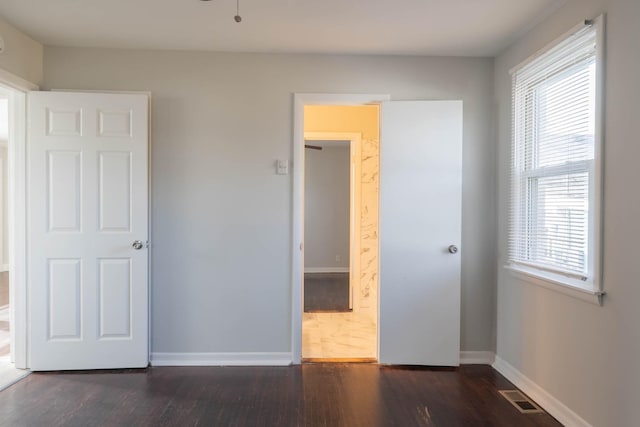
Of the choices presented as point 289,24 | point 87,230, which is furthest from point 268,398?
point 289,24

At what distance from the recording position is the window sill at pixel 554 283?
2047 millimetres

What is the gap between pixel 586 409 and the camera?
2123 millimetres

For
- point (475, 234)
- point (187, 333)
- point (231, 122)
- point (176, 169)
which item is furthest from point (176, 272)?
point (475, 234)

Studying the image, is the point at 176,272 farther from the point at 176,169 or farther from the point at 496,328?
the point at 496,328

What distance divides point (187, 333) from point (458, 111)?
8.95ft

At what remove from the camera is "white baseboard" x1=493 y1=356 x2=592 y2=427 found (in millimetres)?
2228

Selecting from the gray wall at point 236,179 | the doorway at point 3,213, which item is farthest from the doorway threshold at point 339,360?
the doorway at point 3,213

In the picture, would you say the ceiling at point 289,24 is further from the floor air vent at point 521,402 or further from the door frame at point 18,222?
the floor air vent at point 521,402

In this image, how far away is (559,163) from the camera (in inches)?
94.3

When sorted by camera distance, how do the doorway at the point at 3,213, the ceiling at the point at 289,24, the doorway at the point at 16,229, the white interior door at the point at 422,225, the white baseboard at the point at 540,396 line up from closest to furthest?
1. the white baseboard at the point at 540,396
2. the ceiling at the point at 289,24
3. the doorway at the point at 16,229
4. the white interior door at the point at 422,225
5. the doorway at the point at 3,213

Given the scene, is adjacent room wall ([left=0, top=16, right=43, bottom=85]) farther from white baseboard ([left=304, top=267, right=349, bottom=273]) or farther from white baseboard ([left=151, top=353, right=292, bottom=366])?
white baseboard ([left=304, top=267, right=349, bottom=273])

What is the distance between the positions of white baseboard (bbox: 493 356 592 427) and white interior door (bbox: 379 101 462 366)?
0.35 metres

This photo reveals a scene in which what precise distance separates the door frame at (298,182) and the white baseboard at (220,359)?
129mm

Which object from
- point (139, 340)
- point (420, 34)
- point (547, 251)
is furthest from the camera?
point (139, 340)
